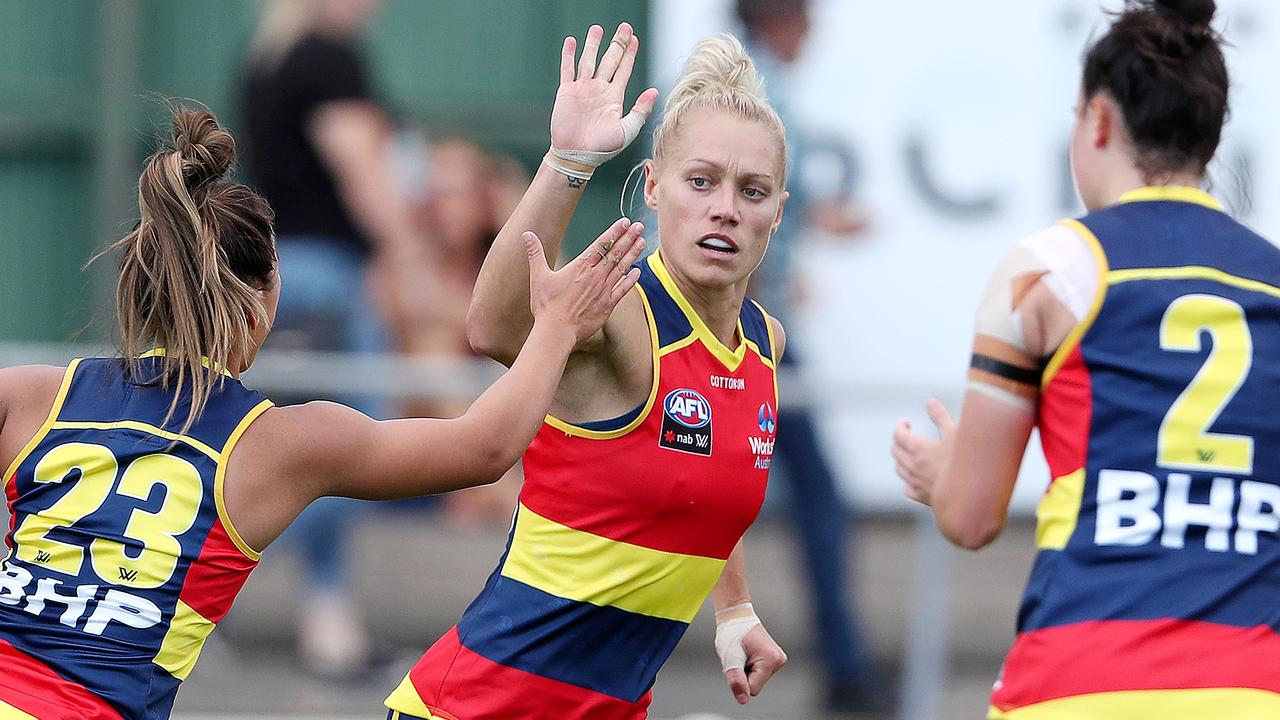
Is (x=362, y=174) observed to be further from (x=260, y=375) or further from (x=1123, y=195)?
(x=1123, y=195)

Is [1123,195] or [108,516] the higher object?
[1123,195]

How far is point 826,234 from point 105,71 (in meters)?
3.67

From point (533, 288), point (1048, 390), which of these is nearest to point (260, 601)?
point (533, 288)

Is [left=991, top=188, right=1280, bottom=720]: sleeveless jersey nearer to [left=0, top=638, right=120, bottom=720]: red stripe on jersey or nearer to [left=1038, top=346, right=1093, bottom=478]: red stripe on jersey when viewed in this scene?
[left=1038, top=346, right=1093, bottom=478]: red stripe on jersey

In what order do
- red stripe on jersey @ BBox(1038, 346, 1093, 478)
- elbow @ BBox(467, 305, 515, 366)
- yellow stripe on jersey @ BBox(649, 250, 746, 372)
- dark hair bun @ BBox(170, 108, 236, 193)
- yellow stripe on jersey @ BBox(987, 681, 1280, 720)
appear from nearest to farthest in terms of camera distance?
1. yellow stripe on jersey @ BBox(987, 681, 1280, 720)
2. red stripe on jersey @ BBox(1038, 346, 1093, 478)
3. dark hair bun @ BBox(170, 108, 236, 193)
4. elbow @ BBox(467, 305, 515, 366)
5. yellow stripe on jersey @ BBox(649, 250, 746, 372)

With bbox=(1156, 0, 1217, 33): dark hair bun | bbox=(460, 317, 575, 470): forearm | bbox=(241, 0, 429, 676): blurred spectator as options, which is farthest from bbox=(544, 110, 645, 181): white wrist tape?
bbox=(241, 0, 429, 676): blurred spectator

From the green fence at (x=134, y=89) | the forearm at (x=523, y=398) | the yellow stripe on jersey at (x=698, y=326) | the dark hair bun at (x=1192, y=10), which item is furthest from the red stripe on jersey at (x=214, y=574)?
the green fence at (x=134, y=89)

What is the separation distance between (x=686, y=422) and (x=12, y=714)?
130 centimetres

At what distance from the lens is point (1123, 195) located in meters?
2.57

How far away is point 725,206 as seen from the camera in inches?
125

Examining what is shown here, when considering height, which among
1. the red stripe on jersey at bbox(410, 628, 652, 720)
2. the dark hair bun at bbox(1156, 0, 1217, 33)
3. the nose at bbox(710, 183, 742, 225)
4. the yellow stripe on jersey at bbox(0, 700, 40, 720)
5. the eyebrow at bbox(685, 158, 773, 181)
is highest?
the dark hair bun at bbox(1156, 0, 1217, 33)

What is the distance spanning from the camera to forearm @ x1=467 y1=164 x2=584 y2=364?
2836mm

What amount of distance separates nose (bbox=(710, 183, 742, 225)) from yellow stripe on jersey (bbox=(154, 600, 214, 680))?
125 cm

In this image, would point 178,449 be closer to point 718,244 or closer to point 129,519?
point 129,519
